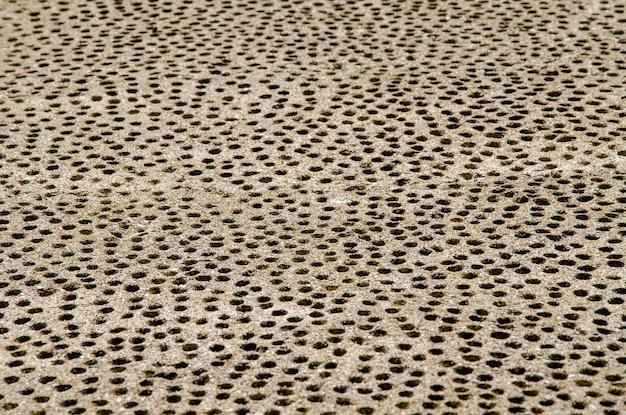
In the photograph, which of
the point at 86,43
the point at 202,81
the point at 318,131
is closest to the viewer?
A: the point at 318,131

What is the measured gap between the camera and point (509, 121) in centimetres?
687

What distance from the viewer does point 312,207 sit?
19.8 feet

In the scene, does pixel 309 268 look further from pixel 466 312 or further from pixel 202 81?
pixel 202 81

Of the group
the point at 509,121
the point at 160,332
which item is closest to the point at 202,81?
the point at 509,121

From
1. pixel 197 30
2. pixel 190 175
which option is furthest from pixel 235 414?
pixel 197 30

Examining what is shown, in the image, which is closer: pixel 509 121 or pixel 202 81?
pixel 509 121

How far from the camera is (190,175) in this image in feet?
21.1

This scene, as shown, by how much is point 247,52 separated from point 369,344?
3.79 m

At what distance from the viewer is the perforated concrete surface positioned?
Result: 4.56 m

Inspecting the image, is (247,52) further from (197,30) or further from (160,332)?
(160,332)

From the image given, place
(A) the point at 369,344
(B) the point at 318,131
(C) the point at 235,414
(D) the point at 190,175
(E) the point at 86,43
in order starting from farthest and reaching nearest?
(E) the point at 86,43, (B) the point at 318,131, (D) the point at 190,175, (A) the point at 369,344, (C) the point at 235,414

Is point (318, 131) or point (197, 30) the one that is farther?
point (197, 30)

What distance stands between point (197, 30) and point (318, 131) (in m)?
2.05

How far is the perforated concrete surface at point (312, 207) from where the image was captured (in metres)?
4.56
